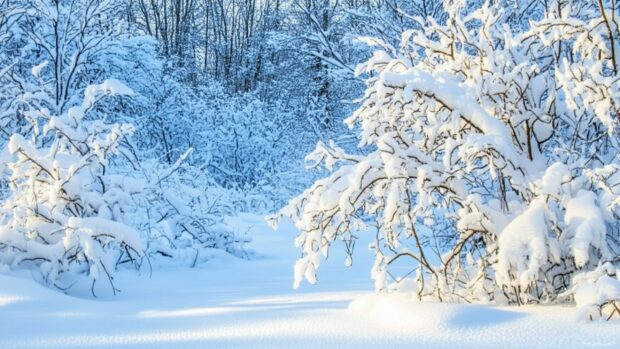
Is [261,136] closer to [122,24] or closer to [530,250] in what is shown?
[122,24]

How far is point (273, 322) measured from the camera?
2.88m

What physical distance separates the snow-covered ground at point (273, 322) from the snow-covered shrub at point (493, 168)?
282 mm

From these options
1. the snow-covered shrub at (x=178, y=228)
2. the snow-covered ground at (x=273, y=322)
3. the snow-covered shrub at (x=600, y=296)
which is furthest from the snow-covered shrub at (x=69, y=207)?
the snow-covered shrub at (x=600, y=296)

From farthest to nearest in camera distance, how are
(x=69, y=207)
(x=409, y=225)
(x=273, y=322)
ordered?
1. (x=69, y=207)
2. (x=409, y=225)
3. (x=273, y=322)

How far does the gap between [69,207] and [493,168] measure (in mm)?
3139

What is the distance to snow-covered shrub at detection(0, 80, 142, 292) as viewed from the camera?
426cm

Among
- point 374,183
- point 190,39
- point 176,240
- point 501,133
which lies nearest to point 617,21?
point 501,133

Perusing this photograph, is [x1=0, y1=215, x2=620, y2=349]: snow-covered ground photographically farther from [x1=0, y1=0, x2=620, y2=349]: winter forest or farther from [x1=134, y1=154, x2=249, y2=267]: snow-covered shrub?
[x1=134, y1=154, x2=249, y2=267]: snow-covered shrub

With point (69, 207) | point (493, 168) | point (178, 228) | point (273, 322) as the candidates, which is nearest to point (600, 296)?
point (493, 168)

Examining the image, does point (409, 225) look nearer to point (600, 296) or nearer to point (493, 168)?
point (493, 168)

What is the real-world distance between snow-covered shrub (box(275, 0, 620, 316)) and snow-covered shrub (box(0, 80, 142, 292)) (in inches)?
53.6

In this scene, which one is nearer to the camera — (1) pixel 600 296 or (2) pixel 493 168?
(1) pixel 600 296

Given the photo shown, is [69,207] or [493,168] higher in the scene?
[493,168]

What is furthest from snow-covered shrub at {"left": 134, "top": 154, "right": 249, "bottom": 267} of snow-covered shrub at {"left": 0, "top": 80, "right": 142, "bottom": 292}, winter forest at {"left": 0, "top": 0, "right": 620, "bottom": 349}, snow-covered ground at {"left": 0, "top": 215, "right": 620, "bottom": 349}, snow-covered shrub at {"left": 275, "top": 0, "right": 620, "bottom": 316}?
snow-covered shrub at {"left": 275, "top": 0, "right": 620, "bottom": 316}
